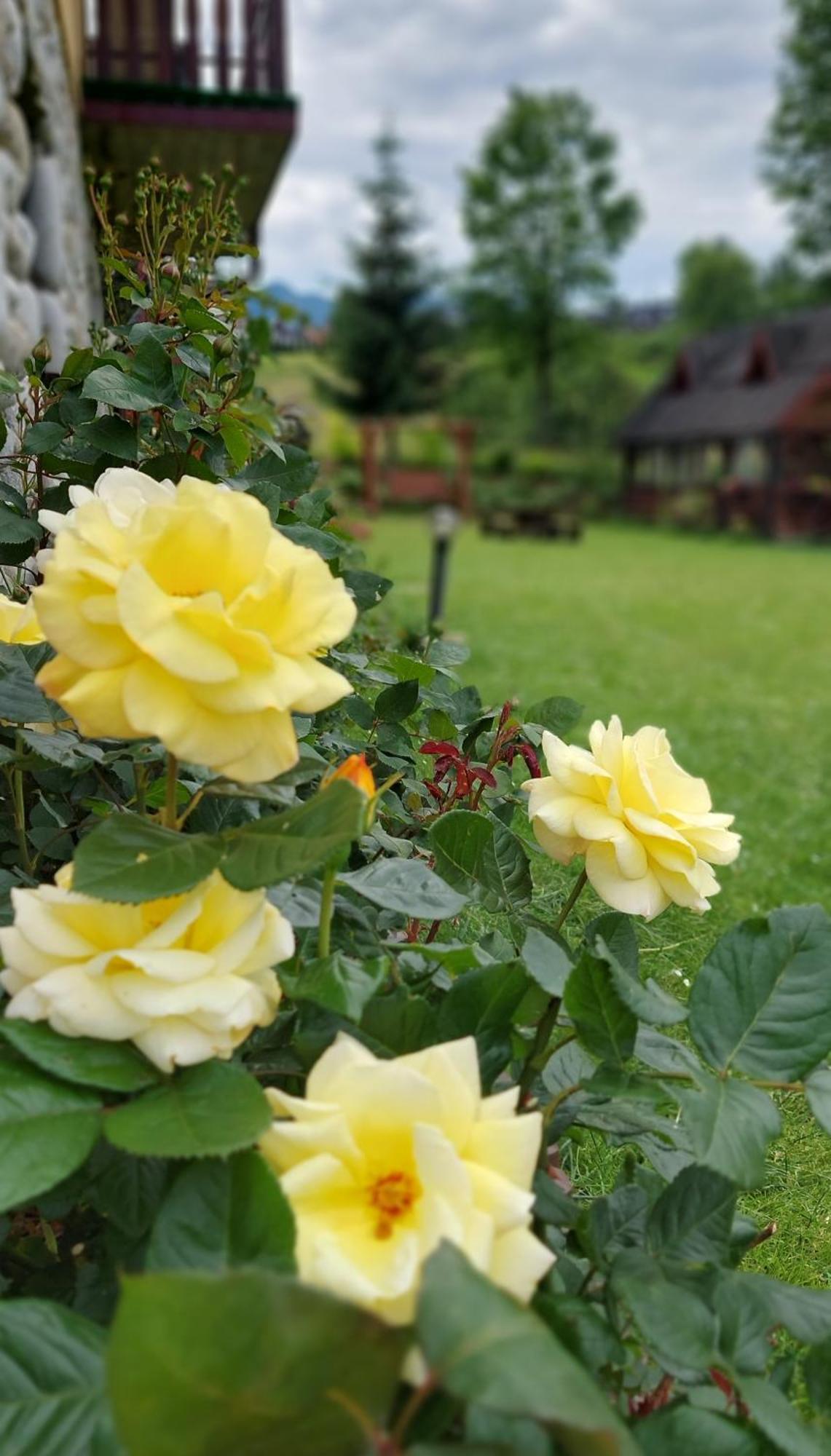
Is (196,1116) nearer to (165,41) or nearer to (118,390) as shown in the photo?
(118,390)

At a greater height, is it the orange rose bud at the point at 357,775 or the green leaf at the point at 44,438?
the green leaf at the point at 44,438

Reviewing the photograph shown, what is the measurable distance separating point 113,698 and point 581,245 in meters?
44.8

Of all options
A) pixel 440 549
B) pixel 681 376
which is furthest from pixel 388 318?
pixel 440 549

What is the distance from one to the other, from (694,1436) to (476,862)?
533mm

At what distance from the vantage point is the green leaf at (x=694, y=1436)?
0.74 meters

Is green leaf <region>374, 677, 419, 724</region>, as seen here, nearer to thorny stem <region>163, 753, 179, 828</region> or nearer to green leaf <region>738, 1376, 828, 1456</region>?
thorny stem <region>163, 753, 179, 828</region>

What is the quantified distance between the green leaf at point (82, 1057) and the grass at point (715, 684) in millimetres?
1199

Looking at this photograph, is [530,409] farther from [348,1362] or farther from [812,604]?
[348,1362]

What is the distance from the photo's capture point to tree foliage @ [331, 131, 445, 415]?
109 feet

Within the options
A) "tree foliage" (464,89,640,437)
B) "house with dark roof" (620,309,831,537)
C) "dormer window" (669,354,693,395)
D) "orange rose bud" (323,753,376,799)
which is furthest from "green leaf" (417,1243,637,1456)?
"tree foliage" (464,89,640,437)

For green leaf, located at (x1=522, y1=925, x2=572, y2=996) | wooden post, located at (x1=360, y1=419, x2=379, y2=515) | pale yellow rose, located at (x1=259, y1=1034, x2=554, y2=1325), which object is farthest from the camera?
wooden post, located at (x1=360, y1=419, x2=379, y2=515)

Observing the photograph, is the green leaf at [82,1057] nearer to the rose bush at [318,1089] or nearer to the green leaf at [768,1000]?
the rose bush at [318,1089]

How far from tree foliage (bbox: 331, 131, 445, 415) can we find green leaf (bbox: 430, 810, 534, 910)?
32070 mm

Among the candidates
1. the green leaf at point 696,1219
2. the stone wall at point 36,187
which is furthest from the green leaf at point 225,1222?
the stone wall at point 36,187
